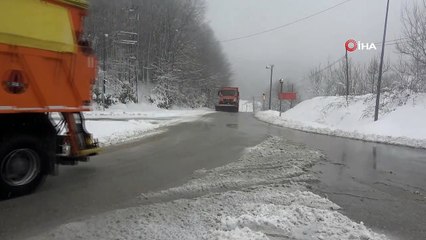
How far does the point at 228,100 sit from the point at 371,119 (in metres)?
30.0

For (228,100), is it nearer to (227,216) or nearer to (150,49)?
(150,49)

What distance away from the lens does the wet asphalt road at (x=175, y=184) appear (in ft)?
18.7

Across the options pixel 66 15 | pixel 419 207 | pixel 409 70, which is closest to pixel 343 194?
pixel 419 207

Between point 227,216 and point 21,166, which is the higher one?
point 21,166

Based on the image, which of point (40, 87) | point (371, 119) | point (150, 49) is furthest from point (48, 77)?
point (150, 49)

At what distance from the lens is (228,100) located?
191ft

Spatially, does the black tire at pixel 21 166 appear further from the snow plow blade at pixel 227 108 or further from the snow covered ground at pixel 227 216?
the snow plow blade at pixel 227 108

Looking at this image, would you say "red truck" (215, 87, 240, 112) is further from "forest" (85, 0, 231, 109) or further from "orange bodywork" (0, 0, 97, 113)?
"orange bodywork" (0, 0, 97, 113)

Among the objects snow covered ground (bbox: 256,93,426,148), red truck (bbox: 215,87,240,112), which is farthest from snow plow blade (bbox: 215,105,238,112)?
snow covered ground (bbox: 256,93,426,148)

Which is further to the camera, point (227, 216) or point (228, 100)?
point (228, 100)

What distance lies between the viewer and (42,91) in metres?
6.89

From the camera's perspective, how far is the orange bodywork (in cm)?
634

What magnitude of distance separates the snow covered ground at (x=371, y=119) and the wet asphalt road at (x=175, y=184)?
878 centimetres

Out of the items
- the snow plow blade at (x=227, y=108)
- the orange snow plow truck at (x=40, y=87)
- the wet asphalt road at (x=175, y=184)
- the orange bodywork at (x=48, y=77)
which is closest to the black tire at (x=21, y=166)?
the orange snow plow truck at (x=40, y=87)
